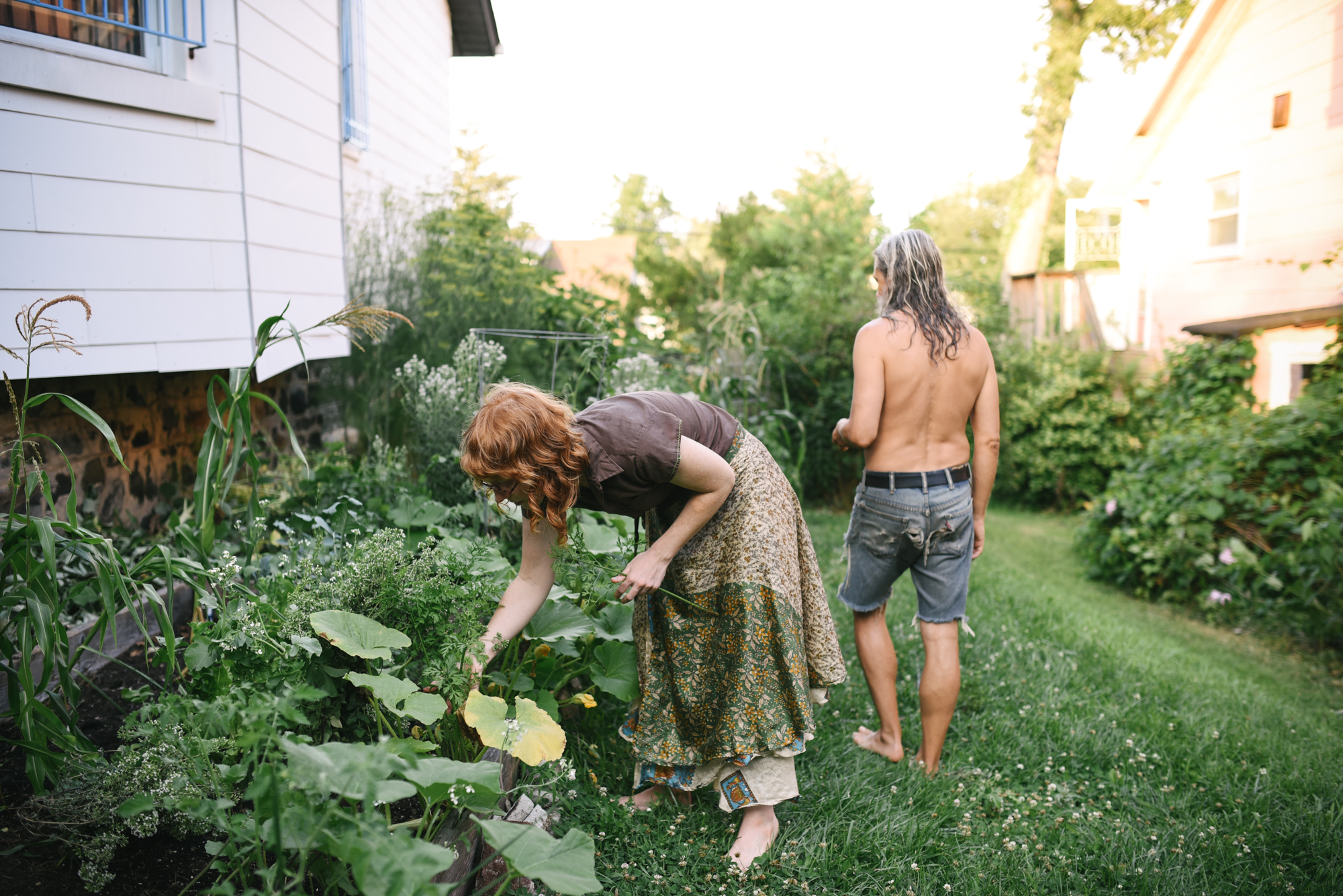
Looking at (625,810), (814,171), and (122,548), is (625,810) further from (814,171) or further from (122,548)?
(814,171)

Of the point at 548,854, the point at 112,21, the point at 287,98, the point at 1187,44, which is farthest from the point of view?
the point at 1187,44

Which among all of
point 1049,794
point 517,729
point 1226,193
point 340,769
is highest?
point 1226,193

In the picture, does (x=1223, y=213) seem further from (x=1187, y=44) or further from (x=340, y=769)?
(x=340, y=769)

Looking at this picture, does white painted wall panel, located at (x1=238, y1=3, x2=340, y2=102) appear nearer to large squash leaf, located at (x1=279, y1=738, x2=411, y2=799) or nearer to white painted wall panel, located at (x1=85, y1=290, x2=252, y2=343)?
white painted wall panel, located at (x1=85, y1=290, x2=252, y2=343)

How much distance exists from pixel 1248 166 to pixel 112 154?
8796 millimetres

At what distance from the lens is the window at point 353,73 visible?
5.39 metres

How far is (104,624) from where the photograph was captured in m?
1.63

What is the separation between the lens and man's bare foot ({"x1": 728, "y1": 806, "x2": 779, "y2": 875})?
191cm

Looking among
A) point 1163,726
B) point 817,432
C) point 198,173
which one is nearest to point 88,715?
point 198,173

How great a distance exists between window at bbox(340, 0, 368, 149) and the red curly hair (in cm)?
446

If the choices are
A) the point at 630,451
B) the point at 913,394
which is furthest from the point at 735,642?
the point at 913,394

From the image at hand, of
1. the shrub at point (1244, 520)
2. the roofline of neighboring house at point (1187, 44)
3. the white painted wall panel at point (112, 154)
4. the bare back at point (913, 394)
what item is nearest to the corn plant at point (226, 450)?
the white painted wall panel at point (112, 154)

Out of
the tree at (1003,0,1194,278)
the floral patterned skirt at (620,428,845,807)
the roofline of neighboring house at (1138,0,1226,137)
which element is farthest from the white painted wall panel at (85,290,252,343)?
the tree at (1003,0,1194,278)

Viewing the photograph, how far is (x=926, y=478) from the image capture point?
2.40 m
